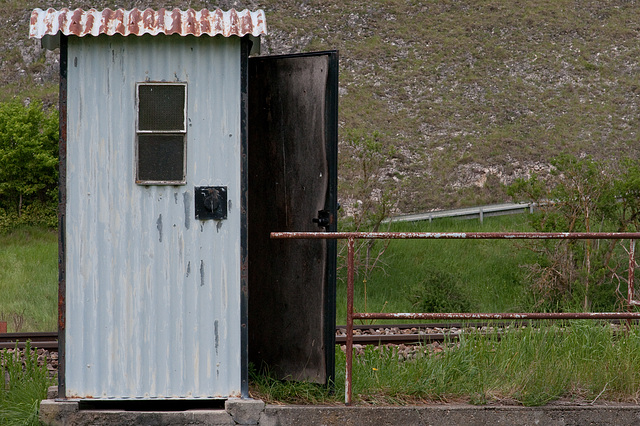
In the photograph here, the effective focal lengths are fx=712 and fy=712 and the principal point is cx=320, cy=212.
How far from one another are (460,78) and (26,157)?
21267 mm

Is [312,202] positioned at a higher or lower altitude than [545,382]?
higher

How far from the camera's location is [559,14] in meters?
41.1

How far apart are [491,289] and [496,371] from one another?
10748mm

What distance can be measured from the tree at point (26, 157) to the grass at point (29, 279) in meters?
1.68

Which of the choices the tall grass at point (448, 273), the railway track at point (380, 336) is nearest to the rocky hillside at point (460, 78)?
the tall grass at point (448, 273)

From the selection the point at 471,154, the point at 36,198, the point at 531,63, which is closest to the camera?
the point at 36,198

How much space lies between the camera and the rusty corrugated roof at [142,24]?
17.3 feet

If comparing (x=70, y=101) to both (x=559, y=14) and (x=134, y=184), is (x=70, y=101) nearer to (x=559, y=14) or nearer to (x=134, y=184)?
(x=134, y=184)

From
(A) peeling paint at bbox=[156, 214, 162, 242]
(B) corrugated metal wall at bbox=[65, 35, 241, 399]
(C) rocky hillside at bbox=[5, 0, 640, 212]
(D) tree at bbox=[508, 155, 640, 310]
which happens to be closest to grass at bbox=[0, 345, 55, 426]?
(B) corrugated metal wall at bbox=[65, 35, 241, 399]

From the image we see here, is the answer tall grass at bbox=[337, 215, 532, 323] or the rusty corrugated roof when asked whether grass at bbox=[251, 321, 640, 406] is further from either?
tall grass at bbox=[337, 215, 532, 323]

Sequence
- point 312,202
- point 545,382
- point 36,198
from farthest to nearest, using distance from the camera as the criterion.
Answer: point 36,198, point 312,202, point 545,382

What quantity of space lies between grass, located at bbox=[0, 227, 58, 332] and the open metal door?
23.1 feet

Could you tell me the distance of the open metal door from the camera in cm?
605

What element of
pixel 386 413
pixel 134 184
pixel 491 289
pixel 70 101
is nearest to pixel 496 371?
pixel 386 413
